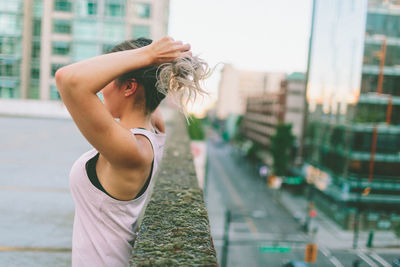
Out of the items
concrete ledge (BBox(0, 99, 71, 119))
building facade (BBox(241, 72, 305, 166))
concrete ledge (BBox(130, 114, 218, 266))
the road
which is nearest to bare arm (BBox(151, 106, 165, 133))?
concrete ledge (BBox(130, 114, 218, 266))

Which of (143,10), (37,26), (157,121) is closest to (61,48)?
(37,26)

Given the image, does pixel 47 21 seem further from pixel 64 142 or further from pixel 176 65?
pixel 176 65

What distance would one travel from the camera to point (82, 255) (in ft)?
4.00

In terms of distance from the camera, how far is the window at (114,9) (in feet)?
88.4

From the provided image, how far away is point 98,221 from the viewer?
3.93ft

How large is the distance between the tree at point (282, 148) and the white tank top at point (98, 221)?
34.3 metres

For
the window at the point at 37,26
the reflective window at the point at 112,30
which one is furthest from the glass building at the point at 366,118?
the window at the point at 37,26

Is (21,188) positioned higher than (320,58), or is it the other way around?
(320,58)

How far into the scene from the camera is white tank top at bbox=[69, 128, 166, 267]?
3.80ft

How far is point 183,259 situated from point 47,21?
2997 centimetres

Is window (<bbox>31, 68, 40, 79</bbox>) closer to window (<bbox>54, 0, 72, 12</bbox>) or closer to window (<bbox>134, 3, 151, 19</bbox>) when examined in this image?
window (<bbox>54, 0, 72, 12</bbox>)

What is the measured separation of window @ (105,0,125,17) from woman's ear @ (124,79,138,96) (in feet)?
92.3

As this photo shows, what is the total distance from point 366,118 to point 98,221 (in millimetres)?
22976

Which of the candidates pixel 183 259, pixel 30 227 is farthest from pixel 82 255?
pixel 30 227
